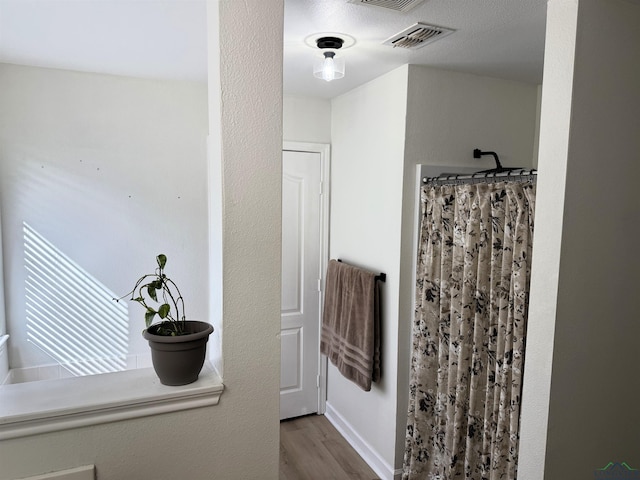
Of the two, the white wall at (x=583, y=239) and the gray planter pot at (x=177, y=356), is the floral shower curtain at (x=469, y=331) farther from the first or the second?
the gray planter pot at (x=177, y=356)

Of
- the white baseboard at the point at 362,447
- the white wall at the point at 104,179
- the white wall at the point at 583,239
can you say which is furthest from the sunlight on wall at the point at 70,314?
the white wall at the point at 583,239

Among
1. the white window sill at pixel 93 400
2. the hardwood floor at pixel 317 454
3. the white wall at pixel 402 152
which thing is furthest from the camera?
the hardwood floor at pixel 317 454

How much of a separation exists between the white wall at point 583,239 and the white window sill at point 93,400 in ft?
3.35

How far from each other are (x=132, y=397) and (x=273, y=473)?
494 mm

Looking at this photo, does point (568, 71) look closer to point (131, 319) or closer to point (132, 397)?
point (132, 397)

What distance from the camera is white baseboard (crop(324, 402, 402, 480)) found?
249cm

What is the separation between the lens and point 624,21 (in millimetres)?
1336

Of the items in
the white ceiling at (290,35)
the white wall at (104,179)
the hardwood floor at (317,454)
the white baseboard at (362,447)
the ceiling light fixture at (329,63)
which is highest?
the white ceiling at (290,35)

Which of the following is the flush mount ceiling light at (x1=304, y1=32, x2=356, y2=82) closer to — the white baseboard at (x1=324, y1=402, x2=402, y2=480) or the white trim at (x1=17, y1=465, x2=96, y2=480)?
the white trim at (x1=17, y1=465, x2=96, y2=480)

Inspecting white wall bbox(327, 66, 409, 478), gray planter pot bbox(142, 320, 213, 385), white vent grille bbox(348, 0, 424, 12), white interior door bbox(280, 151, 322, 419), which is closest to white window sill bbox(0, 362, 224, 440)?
gray planter pot bbox(142, 320, 213, 385)

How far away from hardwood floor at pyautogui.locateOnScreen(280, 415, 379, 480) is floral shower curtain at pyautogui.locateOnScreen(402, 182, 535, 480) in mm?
466

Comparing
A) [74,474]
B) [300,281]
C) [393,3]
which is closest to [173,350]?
[74,474]

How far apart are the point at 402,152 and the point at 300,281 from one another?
1.28 metres

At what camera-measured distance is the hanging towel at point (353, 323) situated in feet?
Result: 8.30
